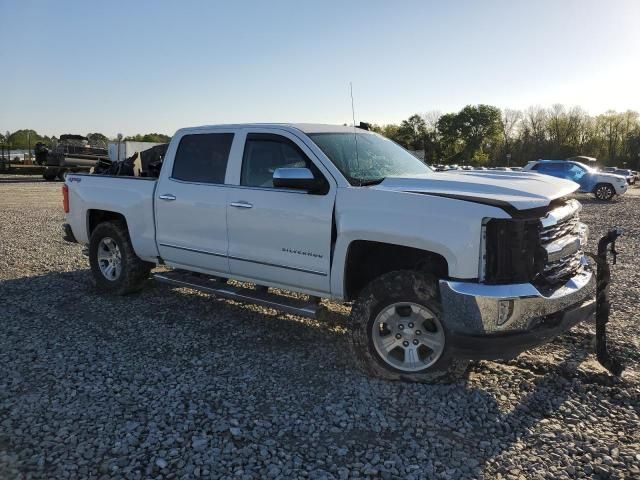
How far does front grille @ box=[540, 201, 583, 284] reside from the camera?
12.6 ft

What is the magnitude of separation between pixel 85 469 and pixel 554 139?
9172cm

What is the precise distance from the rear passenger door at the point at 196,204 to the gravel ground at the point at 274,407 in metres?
0.74

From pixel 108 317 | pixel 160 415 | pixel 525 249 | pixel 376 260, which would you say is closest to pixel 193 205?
pixel 108 317

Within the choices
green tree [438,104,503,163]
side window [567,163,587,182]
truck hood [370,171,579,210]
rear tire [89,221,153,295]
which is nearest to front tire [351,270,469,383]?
truck hood [370,171,579,210]

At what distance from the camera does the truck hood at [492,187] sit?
12.3 ft

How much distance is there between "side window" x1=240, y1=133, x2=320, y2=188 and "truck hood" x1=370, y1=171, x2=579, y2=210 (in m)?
0.92

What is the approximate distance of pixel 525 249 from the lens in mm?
3725

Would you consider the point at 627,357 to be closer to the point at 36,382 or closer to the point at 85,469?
the point at 85,469

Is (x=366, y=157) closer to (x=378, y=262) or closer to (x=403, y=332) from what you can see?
(x=378, y=262)

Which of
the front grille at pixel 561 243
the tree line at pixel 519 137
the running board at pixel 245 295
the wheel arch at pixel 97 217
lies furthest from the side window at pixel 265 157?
the tree line at pixel 519 137

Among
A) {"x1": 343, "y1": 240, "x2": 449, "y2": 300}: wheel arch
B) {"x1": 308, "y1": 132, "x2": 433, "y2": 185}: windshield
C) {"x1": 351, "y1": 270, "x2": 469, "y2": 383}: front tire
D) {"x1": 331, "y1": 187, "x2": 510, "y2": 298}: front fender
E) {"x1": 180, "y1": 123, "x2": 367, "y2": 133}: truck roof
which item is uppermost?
{"x1": 180, "y1": 123, "x2": 367, "y2": 133}: truck roof

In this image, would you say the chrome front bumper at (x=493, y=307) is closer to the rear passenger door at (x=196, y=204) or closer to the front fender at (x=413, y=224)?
the front fender at (x=413, y=224)

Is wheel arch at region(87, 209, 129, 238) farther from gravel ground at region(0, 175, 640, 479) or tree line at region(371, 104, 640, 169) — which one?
tree line at region(371, 104, 640, 169)

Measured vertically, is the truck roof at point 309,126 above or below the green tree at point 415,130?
below
